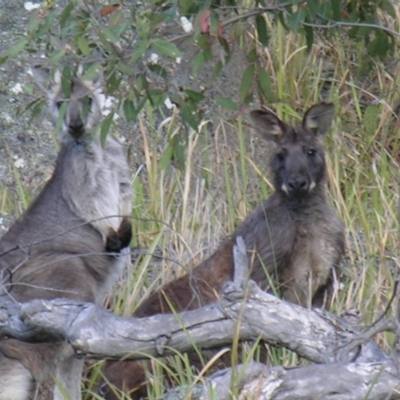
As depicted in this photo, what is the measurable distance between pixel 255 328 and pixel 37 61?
128 centimetres

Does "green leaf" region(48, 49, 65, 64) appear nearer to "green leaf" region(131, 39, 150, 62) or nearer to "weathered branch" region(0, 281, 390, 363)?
"green leaf" region(131, 39, 150, 62)

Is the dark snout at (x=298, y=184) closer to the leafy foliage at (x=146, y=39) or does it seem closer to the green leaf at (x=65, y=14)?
the leafy foliage at (x=146, y=39)

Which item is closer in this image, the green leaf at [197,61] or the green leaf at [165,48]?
the green leaf at [165,48]

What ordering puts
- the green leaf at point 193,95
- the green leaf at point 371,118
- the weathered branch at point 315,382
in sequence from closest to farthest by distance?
the weathered branch at point 315,382 < the green leaf at point 193,95 < the green leaf at point 371,118

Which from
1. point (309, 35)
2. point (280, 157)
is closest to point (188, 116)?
point (309, 35)

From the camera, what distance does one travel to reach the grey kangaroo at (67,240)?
14.8ft

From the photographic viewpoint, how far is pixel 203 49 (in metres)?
3.87

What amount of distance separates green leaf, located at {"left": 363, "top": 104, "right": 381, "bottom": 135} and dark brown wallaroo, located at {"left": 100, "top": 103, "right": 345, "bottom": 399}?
229 mm

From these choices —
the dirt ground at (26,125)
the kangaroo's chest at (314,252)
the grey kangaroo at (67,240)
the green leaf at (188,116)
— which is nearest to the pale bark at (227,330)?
the green leaf at (188,116)

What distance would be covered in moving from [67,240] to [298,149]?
4.14ft

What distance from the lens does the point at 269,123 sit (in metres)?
5.55

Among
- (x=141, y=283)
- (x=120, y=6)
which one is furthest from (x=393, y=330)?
(x=141, y=283)

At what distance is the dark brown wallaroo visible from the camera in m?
5.23

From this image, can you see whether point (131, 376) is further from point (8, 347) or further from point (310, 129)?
point (310, 129)
